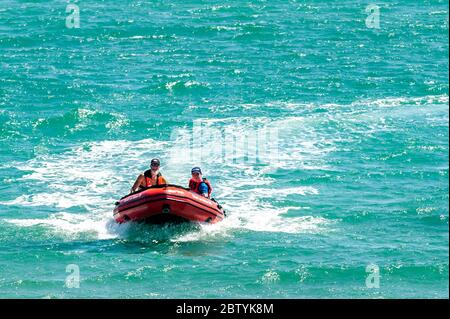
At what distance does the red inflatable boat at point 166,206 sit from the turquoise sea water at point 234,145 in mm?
419

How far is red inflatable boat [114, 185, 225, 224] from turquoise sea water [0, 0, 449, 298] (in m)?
0.42

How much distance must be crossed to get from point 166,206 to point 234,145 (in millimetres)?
9793

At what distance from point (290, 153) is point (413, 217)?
724 cm

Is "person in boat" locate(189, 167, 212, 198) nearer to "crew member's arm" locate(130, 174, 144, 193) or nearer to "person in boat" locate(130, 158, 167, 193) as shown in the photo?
"person in boat" locate(130, 158, 167, 193)

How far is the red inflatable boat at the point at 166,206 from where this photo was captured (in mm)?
29391

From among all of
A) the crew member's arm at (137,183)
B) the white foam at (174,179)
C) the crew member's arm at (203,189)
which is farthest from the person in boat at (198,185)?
the crew member's arm at (137,183)

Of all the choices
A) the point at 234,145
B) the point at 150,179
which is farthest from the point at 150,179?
the point at 234,145

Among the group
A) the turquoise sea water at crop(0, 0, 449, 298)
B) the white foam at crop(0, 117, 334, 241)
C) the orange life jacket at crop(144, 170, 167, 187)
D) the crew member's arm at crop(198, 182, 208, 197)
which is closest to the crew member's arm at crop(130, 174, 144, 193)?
the orange life jacket at crop(144, 170, 167, 187)

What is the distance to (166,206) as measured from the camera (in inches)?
1158

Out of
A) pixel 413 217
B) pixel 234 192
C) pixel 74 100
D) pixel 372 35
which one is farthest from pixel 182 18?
pixel 413 217

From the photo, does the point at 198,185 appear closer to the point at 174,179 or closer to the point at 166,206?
the point at 166,206

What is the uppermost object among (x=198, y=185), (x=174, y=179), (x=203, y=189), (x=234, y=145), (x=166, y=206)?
(x=234, y=145)

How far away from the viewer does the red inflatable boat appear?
29.4m

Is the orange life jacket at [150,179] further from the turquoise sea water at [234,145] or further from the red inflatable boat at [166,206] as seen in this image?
the turquoise sea water at [234,145]
